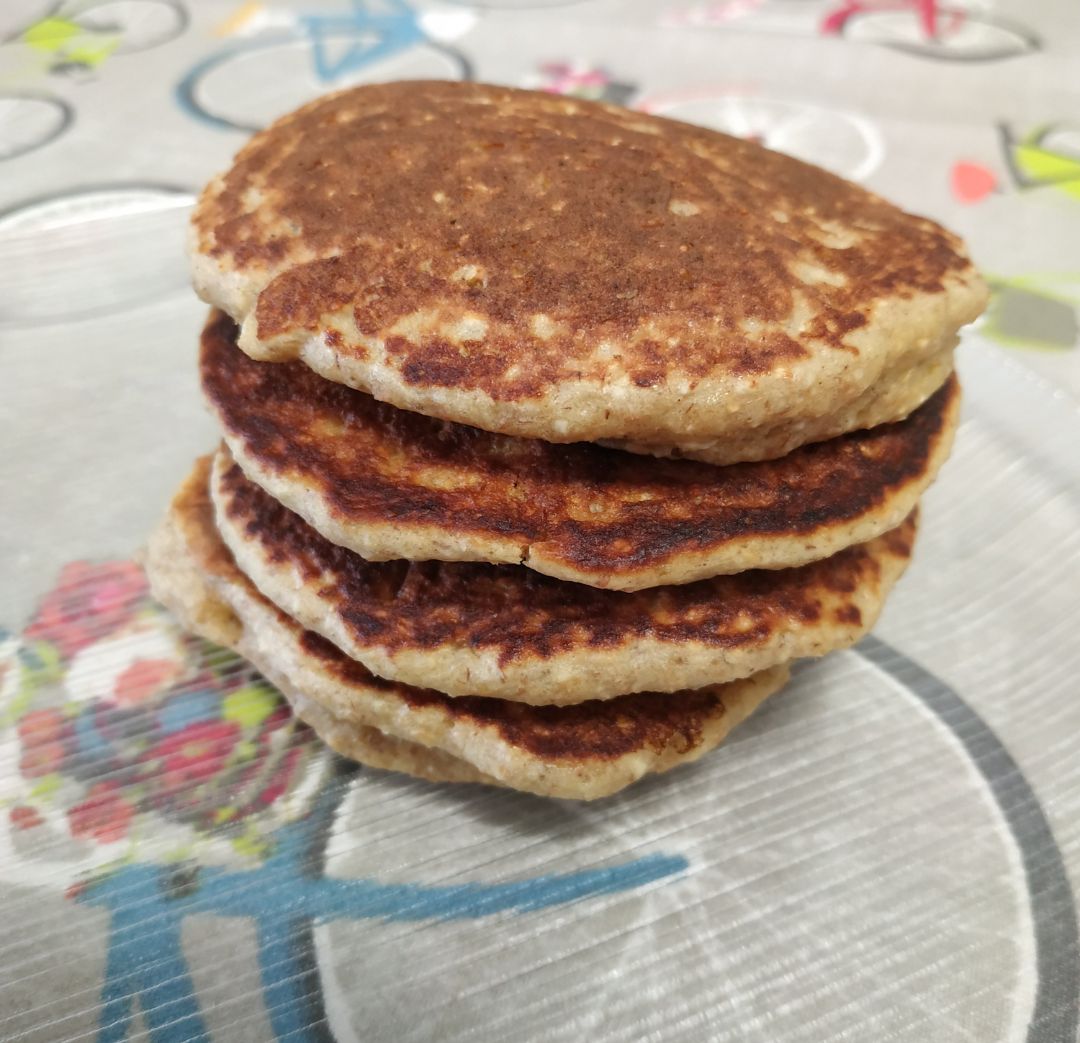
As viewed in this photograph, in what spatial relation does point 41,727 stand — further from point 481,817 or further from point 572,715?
point 572,715

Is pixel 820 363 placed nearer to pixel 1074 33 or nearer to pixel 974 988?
pixel 974 988

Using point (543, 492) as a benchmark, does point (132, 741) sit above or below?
below

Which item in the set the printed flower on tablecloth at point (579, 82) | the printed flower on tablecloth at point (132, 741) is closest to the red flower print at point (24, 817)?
the printed flower on tablecloth at point (132, 741)

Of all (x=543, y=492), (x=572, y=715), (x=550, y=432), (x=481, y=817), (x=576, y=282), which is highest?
(x=576, y=282)

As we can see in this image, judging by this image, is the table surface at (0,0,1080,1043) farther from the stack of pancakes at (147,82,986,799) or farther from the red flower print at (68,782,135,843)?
the stack of pancakes at (147,82,986,799)

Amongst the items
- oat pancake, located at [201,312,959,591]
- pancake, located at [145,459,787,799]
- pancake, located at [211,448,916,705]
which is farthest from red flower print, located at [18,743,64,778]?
oat pancake, located at [201,312,959,591]

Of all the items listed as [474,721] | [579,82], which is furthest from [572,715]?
[579,82]

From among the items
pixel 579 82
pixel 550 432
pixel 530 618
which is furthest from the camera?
pixel 579 82

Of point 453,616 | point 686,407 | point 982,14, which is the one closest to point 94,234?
point 453,616
